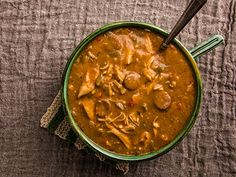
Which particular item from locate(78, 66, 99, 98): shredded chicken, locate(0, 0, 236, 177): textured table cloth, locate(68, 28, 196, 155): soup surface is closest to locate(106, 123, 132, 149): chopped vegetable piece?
locate(68, 28, 196, 155): soup surface

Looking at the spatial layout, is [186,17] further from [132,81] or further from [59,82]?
[59,82]

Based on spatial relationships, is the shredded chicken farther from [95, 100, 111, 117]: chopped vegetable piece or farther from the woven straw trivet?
the woven straw trivet

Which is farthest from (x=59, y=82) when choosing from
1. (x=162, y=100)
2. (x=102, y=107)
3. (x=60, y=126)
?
(x=162, y=100)

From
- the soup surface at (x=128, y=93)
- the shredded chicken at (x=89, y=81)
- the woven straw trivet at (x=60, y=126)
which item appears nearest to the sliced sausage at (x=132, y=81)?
the soup surface at (x=128, y=93)

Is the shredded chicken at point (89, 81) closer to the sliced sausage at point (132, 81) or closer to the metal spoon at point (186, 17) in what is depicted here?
the sliced sausage at point (132, 81)

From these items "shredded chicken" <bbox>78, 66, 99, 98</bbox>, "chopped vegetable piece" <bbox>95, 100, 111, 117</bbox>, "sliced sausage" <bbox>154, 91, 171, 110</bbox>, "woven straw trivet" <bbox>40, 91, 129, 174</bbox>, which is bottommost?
"woven straw trivet" <bbox>40, 91, 129, 174</bbox>

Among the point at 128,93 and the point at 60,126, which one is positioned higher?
the point at 128,93
